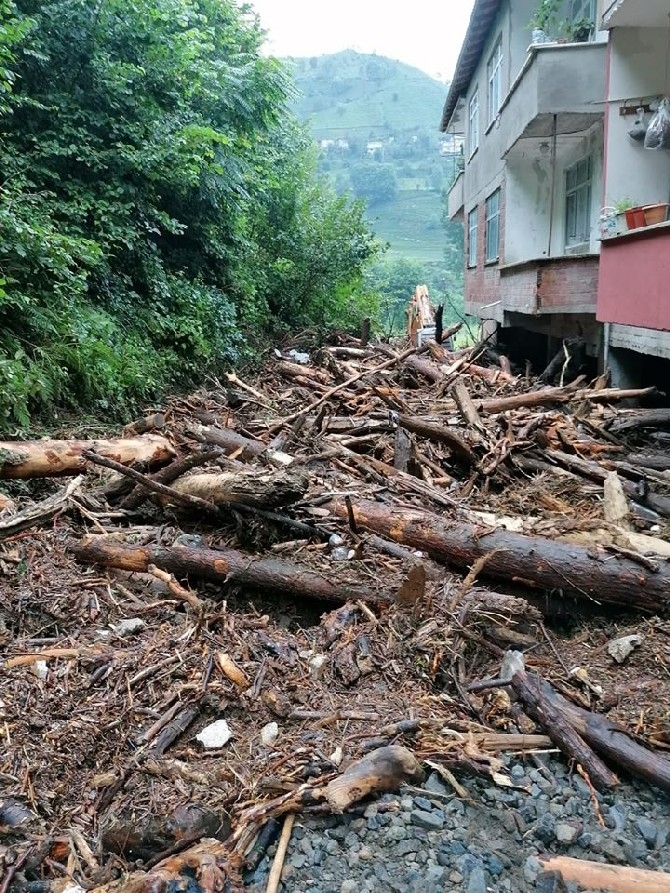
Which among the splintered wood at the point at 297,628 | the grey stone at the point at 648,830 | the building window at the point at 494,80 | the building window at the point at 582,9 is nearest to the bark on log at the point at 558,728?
the splintered wood at the point at 297,628

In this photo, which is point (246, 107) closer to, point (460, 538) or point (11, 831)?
point (460, 538)

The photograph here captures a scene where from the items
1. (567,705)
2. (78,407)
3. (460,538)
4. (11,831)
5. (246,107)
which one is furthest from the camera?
(246,107)

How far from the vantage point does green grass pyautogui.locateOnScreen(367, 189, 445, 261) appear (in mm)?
75812

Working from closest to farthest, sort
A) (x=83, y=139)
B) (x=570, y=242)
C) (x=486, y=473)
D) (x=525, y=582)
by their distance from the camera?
(x=525, y=582), (x=486, y=473), (x=83, y=139), (x=570, y=242)

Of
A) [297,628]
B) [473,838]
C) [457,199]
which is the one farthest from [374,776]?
[457,199]

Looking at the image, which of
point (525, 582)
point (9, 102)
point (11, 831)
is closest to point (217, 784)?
point (11, 831)

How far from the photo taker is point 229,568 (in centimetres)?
459

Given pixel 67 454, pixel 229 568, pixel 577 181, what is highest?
pixel 577 181

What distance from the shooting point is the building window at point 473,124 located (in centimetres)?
1870

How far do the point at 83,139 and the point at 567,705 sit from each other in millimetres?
9519

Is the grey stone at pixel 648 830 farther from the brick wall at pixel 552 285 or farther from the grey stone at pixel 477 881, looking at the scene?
the brick wall at pixel 552 285

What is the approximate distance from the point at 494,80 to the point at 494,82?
47 mm

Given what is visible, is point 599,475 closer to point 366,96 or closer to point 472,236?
point 472,236

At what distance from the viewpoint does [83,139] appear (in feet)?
29.3
